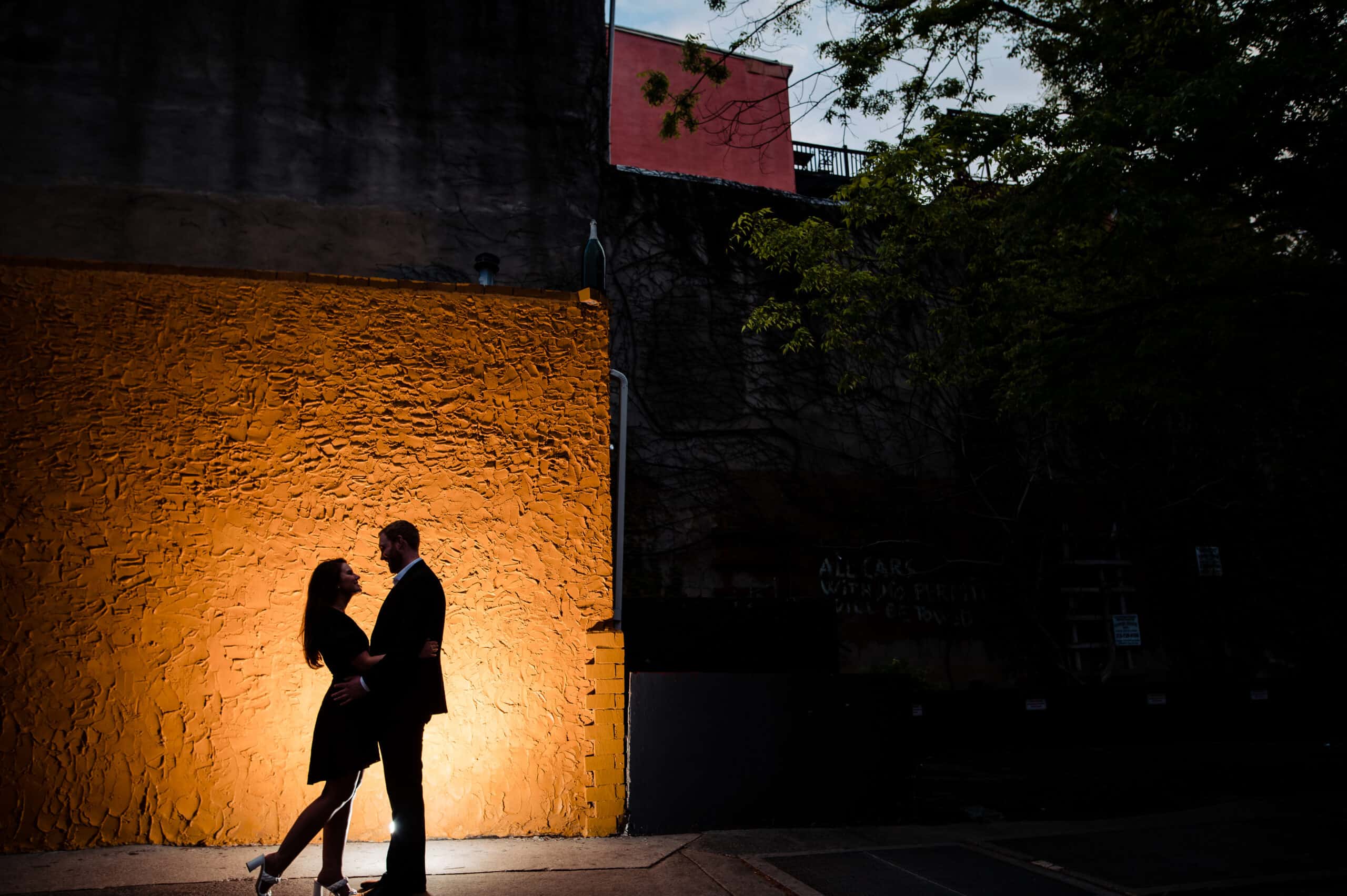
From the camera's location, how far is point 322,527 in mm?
4965

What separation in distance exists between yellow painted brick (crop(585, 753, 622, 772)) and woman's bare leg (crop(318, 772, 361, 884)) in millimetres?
1611

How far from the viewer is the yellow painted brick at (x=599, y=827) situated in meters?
4.94

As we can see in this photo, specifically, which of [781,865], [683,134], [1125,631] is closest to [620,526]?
[781,865]

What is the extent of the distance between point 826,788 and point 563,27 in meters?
8.62

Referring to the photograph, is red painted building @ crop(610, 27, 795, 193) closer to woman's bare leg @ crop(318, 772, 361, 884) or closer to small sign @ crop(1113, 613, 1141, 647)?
small sign @ crop(1113, 613, 1141, 647)

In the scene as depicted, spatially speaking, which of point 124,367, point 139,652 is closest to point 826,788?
point 139,652

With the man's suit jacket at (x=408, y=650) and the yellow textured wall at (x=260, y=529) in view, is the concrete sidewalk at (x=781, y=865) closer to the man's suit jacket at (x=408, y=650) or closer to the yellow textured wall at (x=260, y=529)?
the yellow textured wall at (x=260, y=529)

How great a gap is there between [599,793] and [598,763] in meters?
0.17

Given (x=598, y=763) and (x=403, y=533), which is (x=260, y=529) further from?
(x=598, y=763)

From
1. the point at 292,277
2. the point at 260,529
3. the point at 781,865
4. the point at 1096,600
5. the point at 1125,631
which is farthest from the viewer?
the point at 1096,600

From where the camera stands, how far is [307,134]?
928 centimetres

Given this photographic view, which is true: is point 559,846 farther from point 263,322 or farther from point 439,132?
point 439,132

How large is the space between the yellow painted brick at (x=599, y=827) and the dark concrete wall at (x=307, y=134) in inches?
242

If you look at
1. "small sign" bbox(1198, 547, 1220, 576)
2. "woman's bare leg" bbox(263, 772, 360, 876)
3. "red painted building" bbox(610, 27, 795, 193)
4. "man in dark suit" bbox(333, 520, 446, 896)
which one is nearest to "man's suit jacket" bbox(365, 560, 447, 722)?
"man in dark suit" bbox(333, 520, 446, 896)
